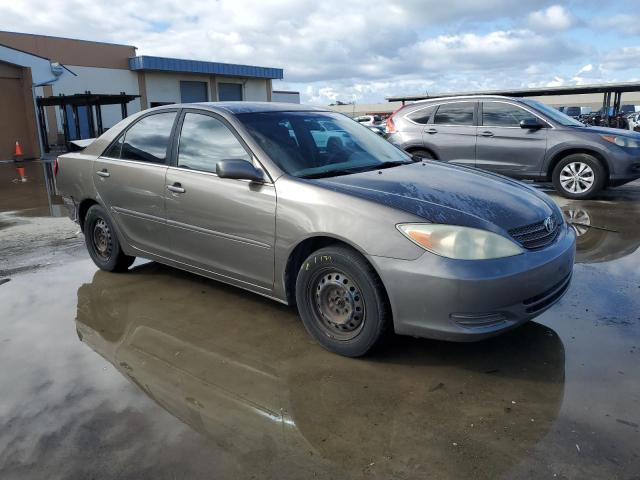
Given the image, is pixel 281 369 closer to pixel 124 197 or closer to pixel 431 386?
pixel 431 386

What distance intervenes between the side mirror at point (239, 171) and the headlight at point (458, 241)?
1134 mm

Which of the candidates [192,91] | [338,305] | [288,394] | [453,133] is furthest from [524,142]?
[192,91]

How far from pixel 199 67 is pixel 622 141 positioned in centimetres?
3088

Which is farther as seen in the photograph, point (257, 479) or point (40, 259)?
point (40, 259)

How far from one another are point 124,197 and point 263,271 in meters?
1.78

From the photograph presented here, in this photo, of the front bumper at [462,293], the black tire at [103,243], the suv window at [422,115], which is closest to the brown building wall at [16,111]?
the suv window at [422,115]

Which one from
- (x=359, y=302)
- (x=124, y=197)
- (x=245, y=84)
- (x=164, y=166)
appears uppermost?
(x=245, y=84)

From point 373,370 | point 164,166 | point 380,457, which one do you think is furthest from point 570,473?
point 164,166

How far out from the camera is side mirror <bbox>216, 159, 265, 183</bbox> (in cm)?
366

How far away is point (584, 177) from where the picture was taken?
859cm

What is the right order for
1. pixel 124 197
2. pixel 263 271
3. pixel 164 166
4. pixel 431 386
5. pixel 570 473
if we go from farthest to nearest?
pixel 124 197 < pixel 164 166 < pixel 263 271 < pixel 431 386 < pixel 570 473

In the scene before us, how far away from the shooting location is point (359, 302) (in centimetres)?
327

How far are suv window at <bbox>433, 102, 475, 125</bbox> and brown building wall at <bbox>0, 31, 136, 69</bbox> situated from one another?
28.3 metres

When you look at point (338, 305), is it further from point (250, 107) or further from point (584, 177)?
point (584, 177)
